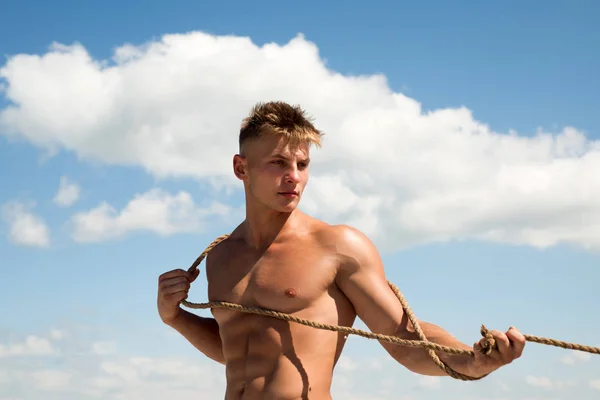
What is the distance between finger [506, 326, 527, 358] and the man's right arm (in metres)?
2.40

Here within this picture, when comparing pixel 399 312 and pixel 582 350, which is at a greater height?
pixel 399 312

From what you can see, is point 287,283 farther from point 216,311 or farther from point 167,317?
point 167,317

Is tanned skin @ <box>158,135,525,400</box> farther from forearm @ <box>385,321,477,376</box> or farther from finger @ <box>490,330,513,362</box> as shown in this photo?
finger @ <box>490,330,513,362</box>

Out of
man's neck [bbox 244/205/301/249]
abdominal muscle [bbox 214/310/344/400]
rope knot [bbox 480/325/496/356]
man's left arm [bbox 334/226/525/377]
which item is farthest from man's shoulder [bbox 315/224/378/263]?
rope knot [bbox 480/325/496/356]

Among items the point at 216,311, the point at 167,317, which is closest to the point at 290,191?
the point at 216,311

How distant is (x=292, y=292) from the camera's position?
516cm

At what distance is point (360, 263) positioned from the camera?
207 inches

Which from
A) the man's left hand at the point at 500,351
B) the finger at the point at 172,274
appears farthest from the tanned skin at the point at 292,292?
the finger at the point at 172,274

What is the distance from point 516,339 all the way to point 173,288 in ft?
8.19

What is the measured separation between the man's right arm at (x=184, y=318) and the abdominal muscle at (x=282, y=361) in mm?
715

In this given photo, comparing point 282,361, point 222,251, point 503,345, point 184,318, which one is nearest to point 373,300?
point 282,361

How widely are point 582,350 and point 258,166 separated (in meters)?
2.30

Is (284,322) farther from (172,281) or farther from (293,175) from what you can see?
(172,281)

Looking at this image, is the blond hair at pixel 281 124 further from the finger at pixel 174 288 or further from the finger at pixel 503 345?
the finger at pixel 503 345
